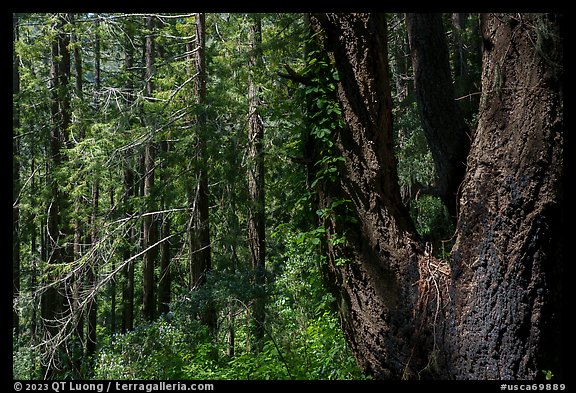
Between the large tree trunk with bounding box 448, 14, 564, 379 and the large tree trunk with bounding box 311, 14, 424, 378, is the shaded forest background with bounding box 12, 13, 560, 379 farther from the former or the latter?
the large tree trunk with bounding box 448, 14, 564, 379

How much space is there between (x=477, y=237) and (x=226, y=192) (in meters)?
6.90

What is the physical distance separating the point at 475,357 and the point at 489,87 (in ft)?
8.49

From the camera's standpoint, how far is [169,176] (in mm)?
12328

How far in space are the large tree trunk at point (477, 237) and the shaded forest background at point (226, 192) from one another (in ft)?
0.77

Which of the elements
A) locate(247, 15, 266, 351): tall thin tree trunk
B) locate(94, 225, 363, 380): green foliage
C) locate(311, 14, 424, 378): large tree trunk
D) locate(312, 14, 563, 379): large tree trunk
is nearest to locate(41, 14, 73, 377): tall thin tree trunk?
locate(94, 225, 363, 380): green foliage

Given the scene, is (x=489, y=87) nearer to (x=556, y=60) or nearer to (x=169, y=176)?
(x=556, y=60)

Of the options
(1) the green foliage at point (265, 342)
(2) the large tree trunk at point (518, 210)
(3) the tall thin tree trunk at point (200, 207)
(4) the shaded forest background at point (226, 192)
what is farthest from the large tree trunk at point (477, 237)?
(3) the tall thin tree trunk at point (200, 207)

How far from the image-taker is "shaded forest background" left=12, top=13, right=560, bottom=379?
672 cm

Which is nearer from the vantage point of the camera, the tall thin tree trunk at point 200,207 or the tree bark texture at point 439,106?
the tree bark texture at point 439,106

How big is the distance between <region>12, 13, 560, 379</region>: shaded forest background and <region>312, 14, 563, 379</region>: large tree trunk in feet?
0.77

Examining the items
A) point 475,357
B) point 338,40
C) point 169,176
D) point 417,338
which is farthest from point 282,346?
point 169,176

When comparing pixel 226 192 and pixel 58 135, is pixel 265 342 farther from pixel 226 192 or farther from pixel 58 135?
pixel 58 135

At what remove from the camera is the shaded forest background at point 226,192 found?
6723mm

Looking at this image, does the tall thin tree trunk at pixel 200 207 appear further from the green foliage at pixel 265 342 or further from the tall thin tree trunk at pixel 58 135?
the tall thin tree trunk at pixel 58 135
